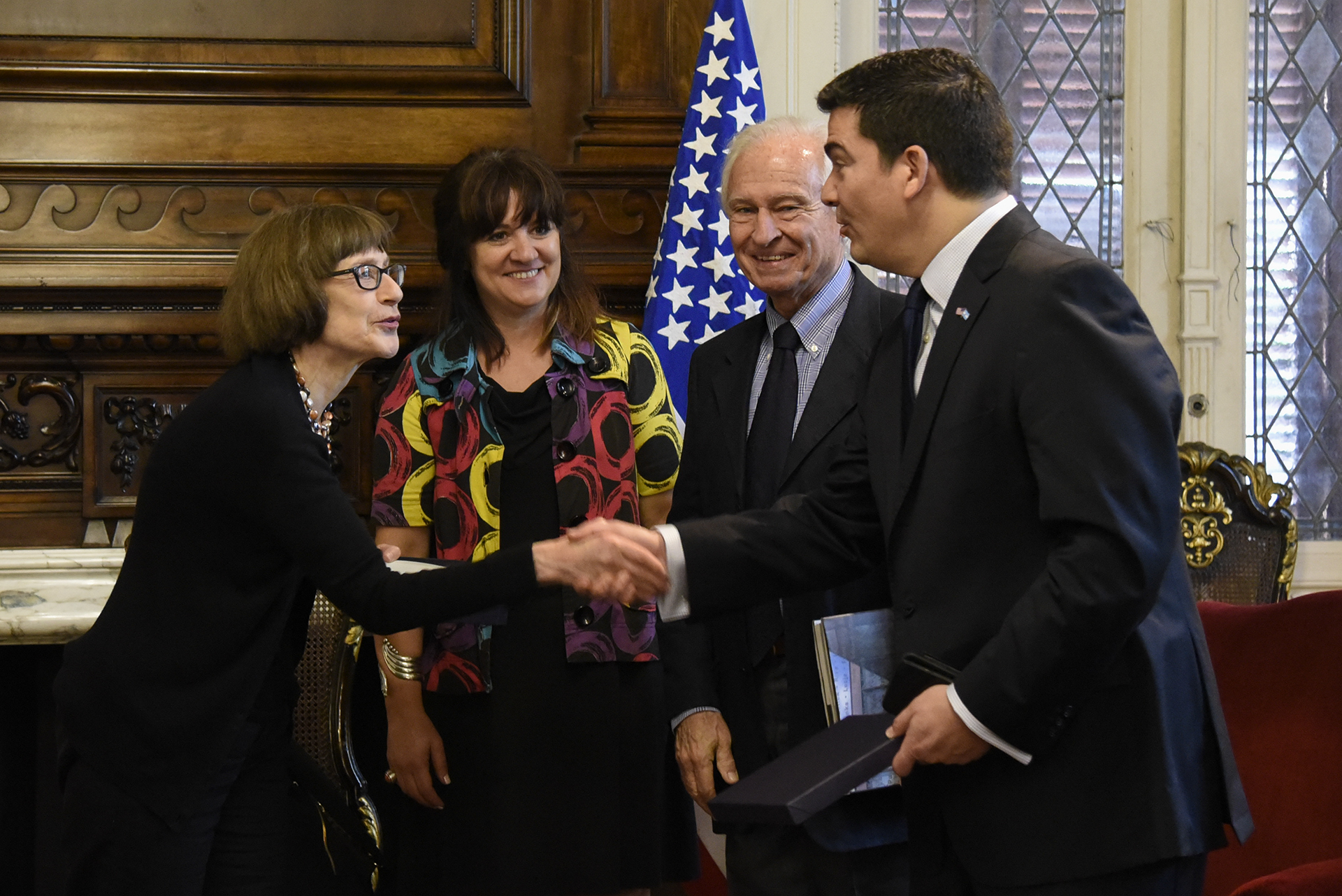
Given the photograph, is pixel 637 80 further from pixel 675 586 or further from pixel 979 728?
pixel 979 728

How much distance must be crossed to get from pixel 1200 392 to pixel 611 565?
275 centimetres

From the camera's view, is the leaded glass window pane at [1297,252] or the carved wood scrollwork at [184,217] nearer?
the carved wood scrollwork at [184,217]

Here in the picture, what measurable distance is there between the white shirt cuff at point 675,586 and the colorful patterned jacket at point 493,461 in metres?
0.31

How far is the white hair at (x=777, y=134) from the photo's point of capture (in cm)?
216

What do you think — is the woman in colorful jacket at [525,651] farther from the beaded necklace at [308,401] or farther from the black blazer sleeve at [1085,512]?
the black blazer sleeve at [1085,512]

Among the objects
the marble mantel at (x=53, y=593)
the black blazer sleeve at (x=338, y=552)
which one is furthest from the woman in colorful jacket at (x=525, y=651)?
the marble mantel at (x=53, y=593)

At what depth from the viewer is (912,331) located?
5.50 feet

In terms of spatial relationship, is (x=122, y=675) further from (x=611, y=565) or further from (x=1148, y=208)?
(x=1148, y=208)

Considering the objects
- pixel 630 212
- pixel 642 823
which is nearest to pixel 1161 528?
pixel 642 823

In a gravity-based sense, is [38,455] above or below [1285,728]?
above

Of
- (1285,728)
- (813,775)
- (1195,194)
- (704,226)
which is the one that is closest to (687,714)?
(813,775)

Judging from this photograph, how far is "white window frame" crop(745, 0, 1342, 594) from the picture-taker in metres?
3.97

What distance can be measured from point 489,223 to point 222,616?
87 centimetres

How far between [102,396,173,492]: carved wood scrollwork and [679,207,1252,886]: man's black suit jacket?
220cm
